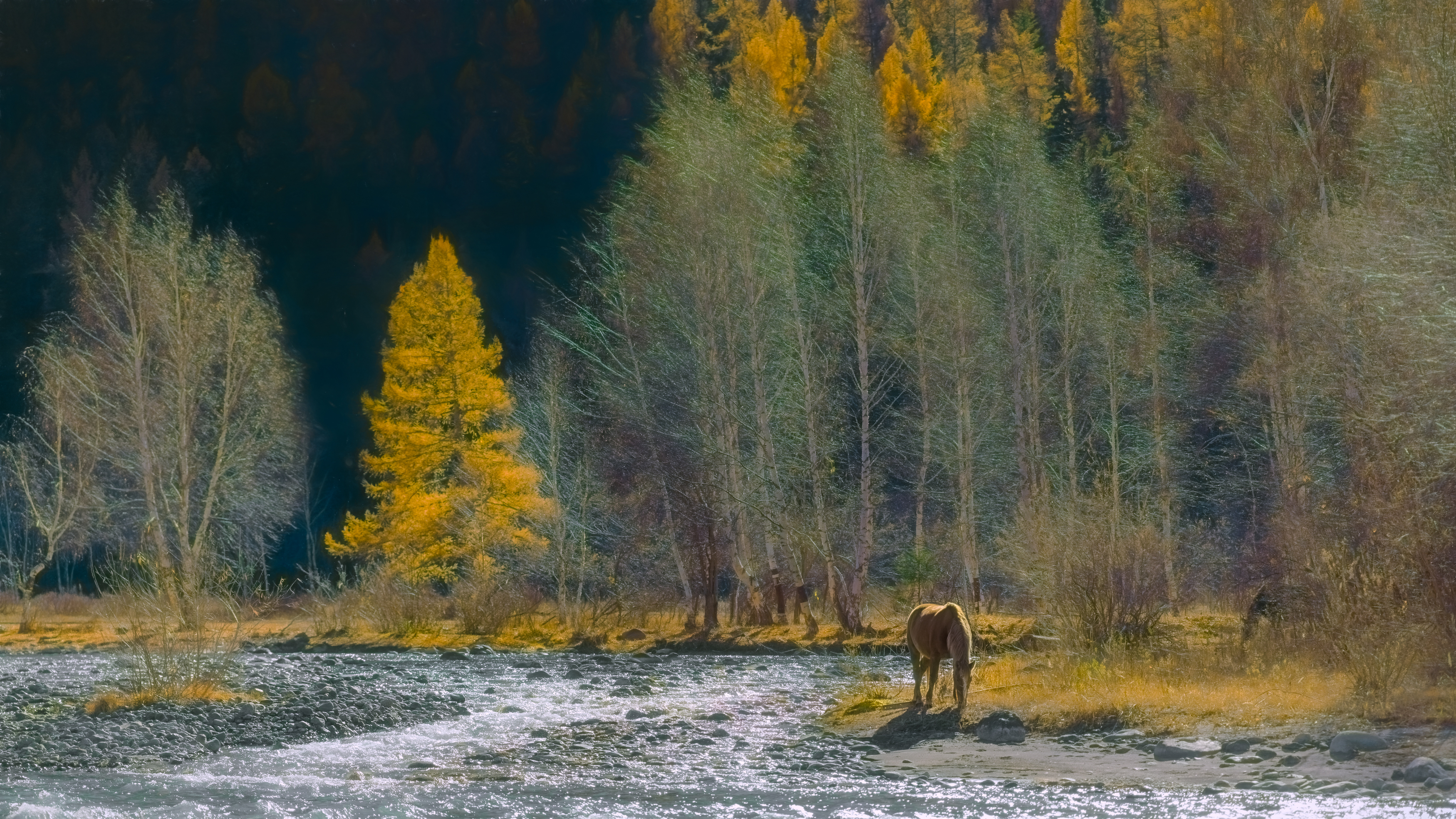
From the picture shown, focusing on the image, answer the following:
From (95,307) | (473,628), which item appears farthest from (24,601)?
(473,628)

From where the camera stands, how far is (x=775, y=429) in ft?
89.7

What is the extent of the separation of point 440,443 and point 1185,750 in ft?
88.4

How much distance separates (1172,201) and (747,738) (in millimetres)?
19074

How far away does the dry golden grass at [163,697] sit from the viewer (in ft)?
52.4

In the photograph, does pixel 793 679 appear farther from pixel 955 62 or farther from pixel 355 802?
pixel 955 62

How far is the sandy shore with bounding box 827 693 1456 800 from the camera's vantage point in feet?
33.6

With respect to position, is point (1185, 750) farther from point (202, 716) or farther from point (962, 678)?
point (202, 716)

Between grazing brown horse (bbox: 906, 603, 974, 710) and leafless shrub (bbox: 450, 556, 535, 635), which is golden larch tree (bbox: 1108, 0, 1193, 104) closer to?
leafless shrub (bbox: 450, 556, 535, 635)

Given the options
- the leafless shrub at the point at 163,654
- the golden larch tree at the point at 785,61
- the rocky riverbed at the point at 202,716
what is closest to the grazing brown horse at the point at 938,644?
the rocky riverbed at the point at 202,716

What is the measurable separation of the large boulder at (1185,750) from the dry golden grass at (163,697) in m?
10.3

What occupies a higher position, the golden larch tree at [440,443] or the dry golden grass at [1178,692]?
the golden larch tree at [440,443]

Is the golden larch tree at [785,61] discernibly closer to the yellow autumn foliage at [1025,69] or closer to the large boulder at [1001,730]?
the yellow autumn foliage at [1025,69]

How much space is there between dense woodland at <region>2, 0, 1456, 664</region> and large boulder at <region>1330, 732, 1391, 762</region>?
7.40 feet

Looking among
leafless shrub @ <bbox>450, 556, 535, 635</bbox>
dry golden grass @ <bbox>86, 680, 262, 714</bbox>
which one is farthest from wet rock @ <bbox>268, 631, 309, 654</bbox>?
dry golden grass @ <bbox>86, 680, 262, 714</bbox>
